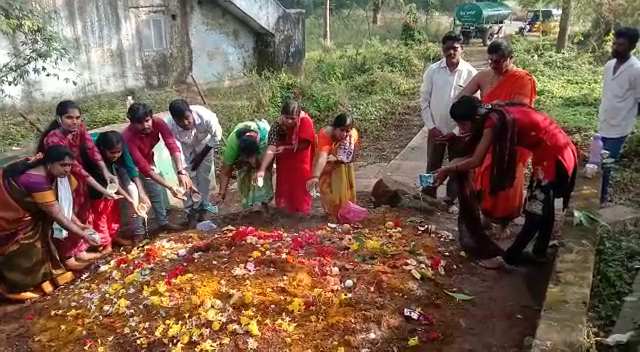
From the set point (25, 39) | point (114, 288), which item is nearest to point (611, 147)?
point (114, 288)

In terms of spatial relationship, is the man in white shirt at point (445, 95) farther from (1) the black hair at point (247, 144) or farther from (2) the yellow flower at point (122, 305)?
(2) the yellow flower at point (122, 305)

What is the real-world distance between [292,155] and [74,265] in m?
2.24

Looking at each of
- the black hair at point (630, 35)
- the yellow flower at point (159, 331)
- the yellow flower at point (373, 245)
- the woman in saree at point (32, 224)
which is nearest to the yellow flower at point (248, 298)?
the yellow flower at point (159, 331)

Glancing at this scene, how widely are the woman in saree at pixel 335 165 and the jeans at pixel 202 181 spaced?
49.1 inches

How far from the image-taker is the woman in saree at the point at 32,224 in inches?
175

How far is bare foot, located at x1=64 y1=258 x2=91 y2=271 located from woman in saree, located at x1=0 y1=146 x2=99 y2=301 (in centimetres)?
12

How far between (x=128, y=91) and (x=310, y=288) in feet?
32.8

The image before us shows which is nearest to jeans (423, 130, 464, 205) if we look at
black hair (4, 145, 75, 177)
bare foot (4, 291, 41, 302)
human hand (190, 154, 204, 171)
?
human hand (190, 154, 204, 171)

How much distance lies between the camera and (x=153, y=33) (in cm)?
1295

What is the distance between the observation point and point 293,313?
12.2 ft

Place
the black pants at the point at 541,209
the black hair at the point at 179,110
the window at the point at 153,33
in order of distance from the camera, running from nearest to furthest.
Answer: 1. the black pants at the point at 541,209
2. the black hair at the point at 179,110
3. the window at the point at 153,33

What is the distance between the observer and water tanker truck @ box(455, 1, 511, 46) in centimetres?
2289

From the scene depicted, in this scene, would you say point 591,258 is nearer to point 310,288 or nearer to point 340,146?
point 310,288

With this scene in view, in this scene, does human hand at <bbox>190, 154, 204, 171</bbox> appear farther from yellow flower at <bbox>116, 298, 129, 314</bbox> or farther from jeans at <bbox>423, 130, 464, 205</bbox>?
jeans at <bbox>423, 130, 464, 205</bbox>
